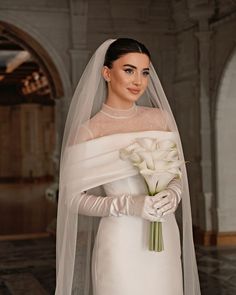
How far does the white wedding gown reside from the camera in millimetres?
2887

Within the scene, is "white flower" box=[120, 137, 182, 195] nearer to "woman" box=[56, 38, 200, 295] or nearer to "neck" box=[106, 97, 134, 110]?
"woman" box=[56, 38, 200, 295]

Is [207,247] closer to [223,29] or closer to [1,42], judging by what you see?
[223,29]

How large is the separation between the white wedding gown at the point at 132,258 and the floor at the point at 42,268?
2772 millimetres

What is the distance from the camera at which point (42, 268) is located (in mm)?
6680

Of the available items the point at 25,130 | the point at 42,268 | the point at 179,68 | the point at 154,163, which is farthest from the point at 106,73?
the point at 25,130

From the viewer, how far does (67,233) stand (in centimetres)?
306

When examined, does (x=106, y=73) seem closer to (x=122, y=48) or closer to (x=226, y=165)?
(x=122, y=48)

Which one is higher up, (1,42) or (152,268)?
(1,42)

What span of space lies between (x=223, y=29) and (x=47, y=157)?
1510cm

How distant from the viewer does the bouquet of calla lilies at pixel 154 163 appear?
2.78m

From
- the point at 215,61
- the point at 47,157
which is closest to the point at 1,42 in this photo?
the point at 215,61

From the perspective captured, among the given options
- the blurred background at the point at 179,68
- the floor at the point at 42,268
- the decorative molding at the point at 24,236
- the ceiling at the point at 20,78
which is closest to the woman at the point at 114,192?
the floor at the point at 42,268

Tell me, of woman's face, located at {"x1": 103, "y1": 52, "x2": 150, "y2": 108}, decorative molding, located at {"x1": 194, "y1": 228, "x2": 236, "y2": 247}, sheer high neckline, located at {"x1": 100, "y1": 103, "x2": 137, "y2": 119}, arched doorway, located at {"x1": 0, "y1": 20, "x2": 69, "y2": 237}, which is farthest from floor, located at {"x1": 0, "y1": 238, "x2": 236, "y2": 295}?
arched doorway, located at {"x1": 0, "y1": 20, "x2": 69, "y2": 237}

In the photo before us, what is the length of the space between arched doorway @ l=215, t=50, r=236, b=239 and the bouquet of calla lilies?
4.90 m
